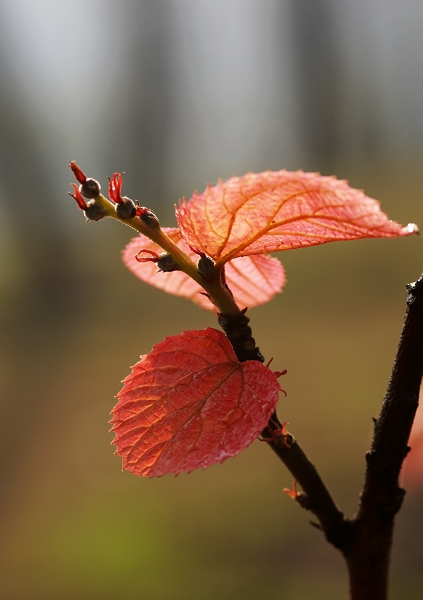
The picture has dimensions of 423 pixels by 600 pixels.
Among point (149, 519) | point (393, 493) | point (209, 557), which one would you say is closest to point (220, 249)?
point (393, 493)

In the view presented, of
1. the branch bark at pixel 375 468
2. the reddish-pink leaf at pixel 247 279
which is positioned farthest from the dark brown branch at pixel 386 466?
the reddish-pink leaf at pixel 247 279

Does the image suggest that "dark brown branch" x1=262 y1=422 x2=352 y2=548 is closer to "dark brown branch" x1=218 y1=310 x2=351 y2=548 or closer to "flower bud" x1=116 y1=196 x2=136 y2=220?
"dark brown branch" x1=218 y1=310 x2=351 y2=548

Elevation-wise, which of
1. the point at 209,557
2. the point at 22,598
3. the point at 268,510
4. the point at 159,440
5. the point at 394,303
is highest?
Answer: the point at 394,303

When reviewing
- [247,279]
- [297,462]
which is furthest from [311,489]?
[247,279]

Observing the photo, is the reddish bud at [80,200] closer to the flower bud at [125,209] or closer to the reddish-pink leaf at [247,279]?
the flower bud at [125,209]

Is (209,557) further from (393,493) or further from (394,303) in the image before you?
(394,303)

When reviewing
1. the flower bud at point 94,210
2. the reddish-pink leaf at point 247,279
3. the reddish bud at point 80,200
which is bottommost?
the flower bud at point 94,210

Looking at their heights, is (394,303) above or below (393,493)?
above

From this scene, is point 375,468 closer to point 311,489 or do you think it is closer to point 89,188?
point 311,489
